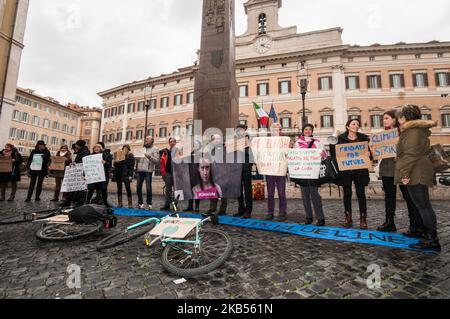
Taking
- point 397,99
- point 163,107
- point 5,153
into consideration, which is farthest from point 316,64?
point 5,153

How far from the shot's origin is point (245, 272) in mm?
2334

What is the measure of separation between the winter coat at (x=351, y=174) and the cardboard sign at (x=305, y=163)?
346 mm

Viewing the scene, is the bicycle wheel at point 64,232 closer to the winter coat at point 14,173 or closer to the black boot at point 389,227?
the black boot at point 389,227

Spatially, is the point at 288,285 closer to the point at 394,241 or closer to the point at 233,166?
the point at 394,241

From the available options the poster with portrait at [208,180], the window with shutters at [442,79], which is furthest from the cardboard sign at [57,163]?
the window with shutters at [442,79]

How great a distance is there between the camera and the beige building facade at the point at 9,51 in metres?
14.0

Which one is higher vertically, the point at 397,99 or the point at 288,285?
the point at 397,99

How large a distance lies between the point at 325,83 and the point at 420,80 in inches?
427

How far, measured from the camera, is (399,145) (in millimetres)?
3244

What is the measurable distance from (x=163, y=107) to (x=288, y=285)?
126ft

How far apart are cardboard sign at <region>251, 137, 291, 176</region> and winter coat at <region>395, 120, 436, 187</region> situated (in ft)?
6.55

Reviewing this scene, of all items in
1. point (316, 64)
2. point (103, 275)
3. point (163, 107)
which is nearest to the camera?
point (103, 275)

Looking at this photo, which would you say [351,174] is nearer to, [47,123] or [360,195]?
[360,195]

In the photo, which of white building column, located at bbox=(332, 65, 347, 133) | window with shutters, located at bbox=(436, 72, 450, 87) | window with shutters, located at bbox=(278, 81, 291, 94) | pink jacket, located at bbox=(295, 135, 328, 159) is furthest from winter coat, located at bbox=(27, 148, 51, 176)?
window with shutters, located at bbox=(436, 72, 450, 87)
